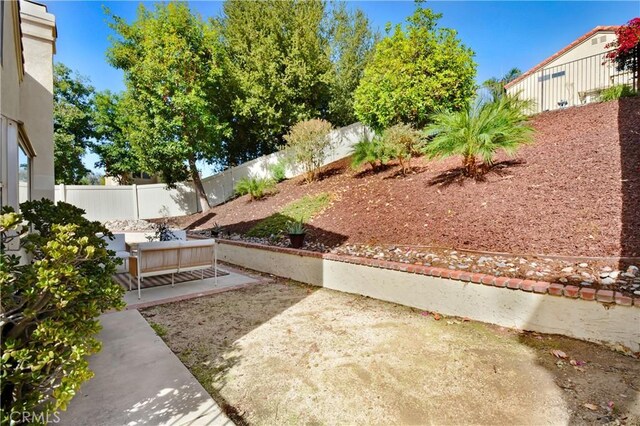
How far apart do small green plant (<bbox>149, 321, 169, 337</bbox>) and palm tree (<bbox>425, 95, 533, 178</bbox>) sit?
567cm

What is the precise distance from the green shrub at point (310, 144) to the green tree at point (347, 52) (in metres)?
6.84

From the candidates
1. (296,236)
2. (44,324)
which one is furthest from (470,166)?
(44,324)

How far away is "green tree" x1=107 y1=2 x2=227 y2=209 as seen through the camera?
41.1ft

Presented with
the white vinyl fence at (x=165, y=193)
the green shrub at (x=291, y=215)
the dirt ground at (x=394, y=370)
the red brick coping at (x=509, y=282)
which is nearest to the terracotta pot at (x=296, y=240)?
the red brick coping at (x=509, y=282)

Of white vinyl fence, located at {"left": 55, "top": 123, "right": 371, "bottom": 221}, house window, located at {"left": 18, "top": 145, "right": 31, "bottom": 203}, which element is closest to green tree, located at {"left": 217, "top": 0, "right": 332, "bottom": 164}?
white vinyl fence, located at {"left": 55, "top": 123, "right": 371, "bottom": 221}

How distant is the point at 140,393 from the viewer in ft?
8.06

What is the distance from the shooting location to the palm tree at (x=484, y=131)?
6027mm

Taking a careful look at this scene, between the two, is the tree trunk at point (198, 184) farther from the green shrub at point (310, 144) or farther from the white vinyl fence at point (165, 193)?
the green shrub at point (310, 144)

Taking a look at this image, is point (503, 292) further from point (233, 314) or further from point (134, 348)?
point (134, 348)

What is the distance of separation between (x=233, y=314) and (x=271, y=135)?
13922 millimetres

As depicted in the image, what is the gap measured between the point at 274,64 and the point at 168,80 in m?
5.07

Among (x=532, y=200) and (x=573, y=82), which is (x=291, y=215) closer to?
(x=532, y=200)

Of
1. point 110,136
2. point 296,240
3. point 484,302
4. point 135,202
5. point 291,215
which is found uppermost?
point 110,136

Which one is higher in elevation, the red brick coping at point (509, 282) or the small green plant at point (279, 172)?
the small green plant at point (279, 172)
